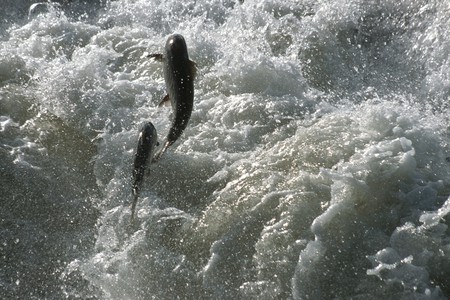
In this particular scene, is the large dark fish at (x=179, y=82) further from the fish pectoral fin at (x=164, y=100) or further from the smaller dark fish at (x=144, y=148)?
the smaller dark fish at (x=144, y=148)

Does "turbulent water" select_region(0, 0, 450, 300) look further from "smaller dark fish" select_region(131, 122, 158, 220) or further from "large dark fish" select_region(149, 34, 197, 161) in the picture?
"large dark fish" select_region(149, 34, 197, 161)

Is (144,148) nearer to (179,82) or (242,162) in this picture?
(179,82)

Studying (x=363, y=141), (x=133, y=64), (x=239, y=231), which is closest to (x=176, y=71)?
(x=239, y=231)

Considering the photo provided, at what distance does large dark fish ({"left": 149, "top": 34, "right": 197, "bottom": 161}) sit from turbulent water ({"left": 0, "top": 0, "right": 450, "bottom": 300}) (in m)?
0.66

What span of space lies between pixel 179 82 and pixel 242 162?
93cm

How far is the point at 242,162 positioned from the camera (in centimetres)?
407

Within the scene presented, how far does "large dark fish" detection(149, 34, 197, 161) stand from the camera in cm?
331

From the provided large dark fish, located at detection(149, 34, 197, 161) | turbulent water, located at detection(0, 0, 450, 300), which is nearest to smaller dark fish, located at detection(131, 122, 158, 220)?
large dark fish, located at detection(149, 34, 197, 161)

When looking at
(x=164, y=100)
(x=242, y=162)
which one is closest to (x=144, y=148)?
(x=164, y=100)

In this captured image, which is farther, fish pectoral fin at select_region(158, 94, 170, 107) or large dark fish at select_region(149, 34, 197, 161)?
fish pectoral fin at select_region(158, 94, 170, 107)

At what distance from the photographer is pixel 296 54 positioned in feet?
17.3

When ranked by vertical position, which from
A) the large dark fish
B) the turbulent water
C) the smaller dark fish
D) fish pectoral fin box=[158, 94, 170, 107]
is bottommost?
the turbulent water

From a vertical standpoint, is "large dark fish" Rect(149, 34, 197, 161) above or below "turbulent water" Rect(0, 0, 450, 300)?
above

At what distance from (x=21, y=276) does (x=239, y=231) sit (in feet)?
4.00
